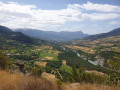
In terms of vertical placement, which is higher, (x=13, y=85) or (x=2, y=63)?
(x=13, y=85)

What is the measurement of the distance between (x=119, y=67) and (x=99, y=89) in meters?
39.6

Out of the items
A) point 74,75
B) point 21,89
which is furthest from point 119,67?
point 21,89

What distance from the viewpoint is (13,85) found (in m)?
1.87

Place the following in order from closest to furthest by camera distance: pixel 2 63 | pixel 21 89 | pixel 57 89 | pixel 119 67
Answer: pixel 21 89 → pixel 57 89 → pixel 2 63 → pixel 119 67

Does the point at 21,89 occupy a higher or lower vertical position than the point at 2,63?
higher

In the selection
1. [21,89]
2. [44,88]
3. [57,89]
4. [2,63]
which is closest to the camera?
[21,89]

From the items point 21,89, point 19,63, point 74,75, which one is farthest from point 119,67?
point 21,89

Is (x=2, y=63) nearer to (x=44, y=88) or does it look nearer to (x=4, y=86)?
(x=4, y=86)

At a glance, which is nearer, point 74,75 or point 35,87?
point 35,87

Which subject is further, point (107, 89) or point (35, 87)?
point (107, 89)

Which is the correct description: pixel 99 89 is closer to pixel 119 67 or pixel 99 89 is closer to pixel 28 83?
pixel 28 83

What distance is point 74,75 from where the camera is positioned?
18.2 ft

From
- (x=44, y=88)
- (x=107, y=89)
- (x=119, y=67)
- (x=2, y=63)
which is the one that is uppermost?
(x=44, y=88)

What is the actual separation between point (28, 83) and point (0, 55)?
15.8 feet
